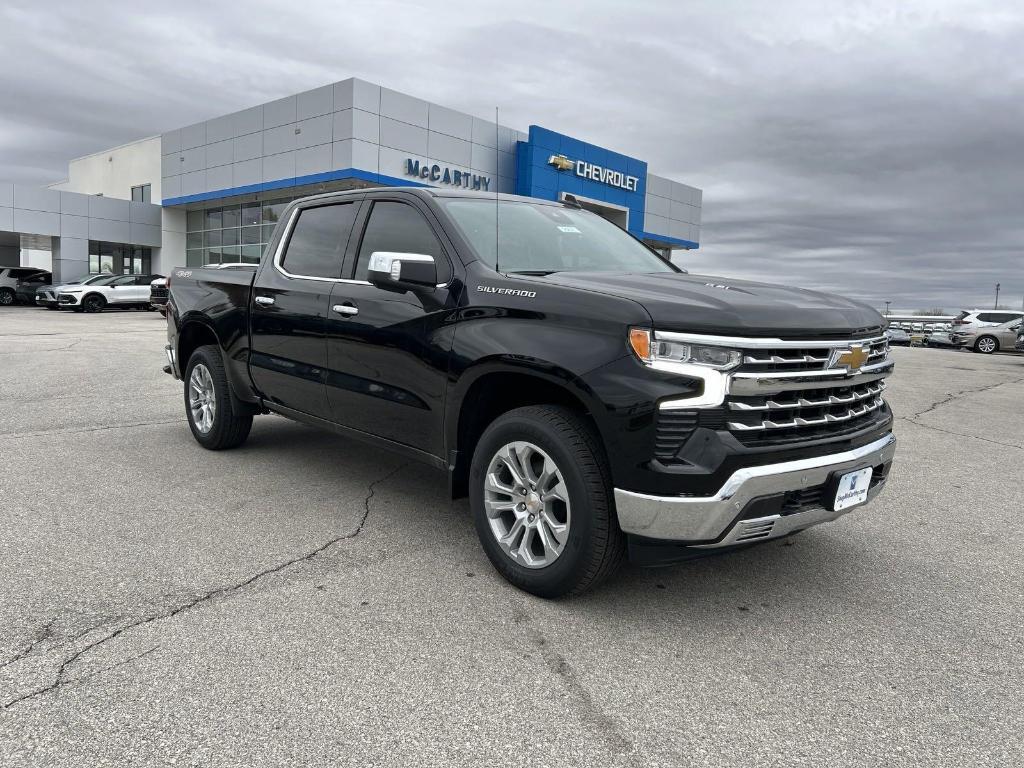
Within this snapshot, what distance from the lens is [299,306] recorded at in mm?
4742

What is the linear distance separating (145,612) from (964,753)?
3.01m

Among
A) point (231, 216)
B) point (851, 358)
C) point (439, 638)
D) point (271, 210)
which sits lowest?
point (439, 638)

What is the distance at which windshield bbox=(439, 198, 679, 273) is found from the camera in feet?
12.9

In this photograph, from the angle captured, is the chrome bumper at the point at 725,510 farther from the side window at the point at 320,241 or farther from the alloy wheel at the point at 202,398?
the alloy wheel at the point at 202,398

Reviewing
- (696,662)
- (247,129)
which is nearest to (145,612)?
(696,662)

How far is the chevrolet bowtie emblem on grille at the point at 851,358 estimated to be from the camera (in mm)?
3215

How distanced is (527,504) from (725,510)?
905 millimetres

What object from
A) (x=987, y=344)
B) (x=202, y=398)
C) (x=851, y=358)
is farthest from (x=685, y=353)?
(x=987, y=344)

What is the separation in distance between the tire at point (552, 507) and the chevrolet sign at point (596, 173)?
3389 cm

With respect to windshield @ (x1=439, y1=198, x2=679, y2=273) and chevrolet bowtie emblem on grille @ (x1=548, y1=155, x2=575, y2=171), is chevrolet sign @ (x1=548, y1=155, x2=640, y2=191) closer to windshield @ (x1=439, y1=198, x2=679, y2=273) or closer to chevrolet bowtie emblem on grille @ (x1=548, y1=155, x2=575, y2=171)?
chevrolet bowtie emblem on grille @ (x1=548, y1=155, x2=575, y2=171)

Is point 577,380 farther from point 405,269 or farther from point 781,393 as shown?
point 405,269

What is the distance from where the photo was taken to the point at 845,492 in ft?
10.6

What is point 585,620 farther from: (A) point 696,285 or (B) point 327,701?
(A) point 696,285

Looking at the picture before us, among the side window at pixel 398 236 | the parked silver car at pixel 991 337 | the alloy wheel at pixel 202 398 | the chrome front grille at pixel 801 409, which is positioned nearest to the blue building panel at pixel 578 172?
the parked silver car at pixel 991 337
